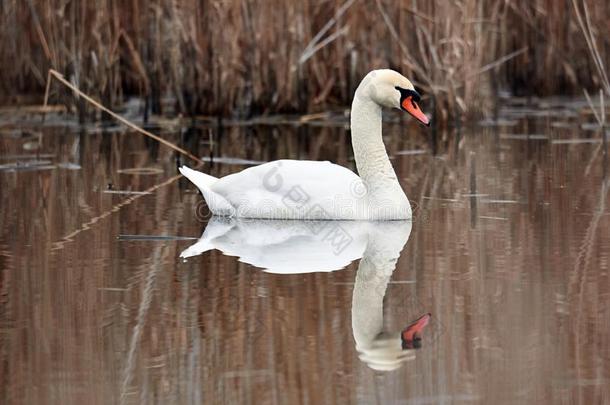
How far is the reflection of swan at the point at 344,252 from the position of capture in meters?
5.37

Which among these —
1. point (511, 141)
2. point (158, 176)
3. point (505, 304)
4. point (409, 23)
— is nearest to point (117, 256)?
point (505, 304)

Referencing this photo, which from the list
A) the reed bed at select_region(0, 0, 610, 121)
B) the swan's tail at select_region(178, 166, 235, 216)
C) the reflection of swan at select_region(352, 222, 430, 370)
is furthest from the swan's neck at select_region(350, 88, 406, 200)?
the reed bed at select_region(0, 0, 610, 121)

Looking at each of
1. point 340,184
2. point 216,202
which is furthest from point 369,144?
point 216,202

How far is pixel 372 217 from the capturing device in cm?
830

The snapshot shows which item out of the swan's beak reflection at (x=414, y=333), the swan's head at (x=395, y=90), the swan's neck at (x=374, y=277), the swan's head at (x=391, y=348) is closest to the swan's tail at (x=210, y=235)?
the swan's neck at (x=374, y=277)

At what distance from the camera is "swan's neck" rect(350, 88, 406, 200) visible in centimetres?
841

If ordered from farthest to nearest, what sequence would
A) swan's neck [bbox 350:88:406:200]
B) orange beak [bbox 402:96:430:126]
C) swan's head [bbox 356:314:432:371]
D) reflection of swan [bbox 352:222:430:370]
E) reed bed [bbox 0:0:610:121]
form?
reed bed [bbox 0:0:610:121]
orange beak [bbox 402:96:430:126]
swan's neck [bbox 350:88:406:200]
reflection of swan [bbox 352:222:430:370]
swan's head [bbox 356:314:432:371]

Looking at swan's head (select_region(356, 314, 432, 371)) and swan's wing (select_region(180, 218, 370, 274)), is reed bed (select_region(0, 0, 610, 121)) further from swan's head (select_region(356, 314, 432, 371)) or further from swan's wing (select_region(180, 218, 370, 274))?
swan's head (select_region(356, 314, 432, 371))

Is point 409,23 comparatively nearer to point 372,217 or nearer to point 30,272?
point 372,217

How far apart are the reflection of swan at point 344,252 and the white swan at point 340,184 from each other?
0.23ft

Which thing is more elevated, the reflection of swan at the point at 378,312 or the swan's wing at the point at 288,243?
the swan's wing at the point at 288,243

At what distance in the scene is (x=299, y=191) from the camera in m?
8.27

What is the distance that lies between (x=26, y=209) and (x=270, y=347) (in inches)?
159

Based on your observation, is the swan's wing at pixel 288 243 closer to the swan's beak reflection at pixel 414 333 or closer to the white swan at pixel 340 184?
the white swan at pixel 340 184
